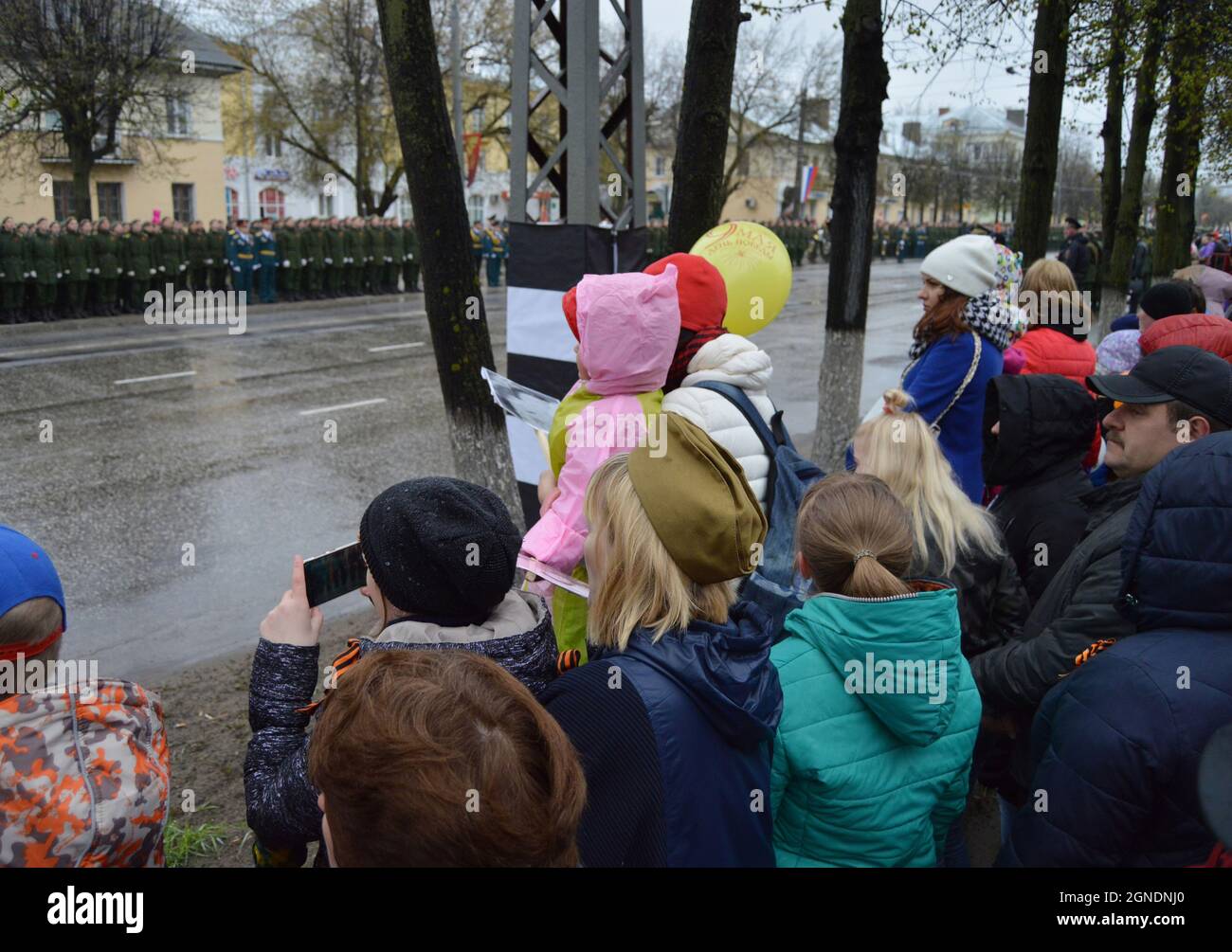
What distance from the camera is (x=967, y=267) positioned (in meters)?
4.54

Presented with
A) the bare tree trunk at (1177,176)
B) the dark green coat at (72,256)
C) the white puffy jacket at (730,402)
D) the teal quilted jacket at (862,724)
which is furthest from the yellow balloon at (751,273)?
the dark green coat at (72,256)

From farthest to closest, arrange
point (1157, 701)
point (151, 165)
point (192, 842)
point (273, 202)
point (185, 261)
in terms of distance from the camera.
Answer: point (273, 202)
point (151, 165)
point (185, 261)
point (192, 842)
point (1157, 701)

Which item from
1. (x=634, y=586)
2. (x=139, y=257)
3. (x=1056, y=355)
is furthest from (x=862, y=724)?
(x=139, y=257)

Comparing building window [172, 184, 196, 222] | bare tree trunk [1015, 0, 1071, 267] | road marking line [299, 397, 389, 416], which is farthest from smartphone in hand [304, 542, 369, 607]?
building window [172, 184, 196, 222]

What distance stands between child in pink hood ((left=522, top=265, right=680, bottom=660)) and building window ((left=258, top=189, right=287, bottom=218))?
47.2 metres

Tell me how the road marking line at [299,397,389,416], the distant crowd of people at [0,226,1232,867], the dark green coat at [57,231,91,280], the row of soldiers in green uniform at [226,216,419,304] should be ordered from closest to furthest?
1. the distant crowd of people at [0,226,1232,867]
2. the road marking line at [299,397,389,416]
3. the dark green coat at [57,231,91,280]
4. the row of soldiers in green uniform at [226,216,419,304]

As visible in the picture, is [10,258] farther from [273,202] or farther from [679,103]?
[273,202]

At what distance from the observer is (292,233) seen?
22.8m

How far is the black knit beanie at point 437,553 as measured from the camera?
2.03m

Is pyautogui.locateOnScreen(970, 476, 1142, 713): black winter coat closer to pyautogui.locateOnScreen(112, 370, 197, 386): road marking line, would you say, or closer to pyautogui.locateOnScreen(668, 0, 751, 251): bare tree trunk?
pyautogui.locateOnScreen(668, 0, 751, 251): bare tree trunk

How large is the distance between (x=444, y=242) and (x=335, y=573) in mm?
3259

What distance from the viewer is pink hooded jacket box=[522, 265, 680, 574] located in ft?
9.57

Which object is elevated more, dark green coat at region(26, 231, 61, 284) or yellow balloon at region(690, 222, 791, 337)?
yellow balloon at region(690, 222, 791, 337)

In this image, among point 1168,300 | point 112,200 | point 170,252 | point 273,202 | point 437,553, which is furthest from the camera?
point 273,202
